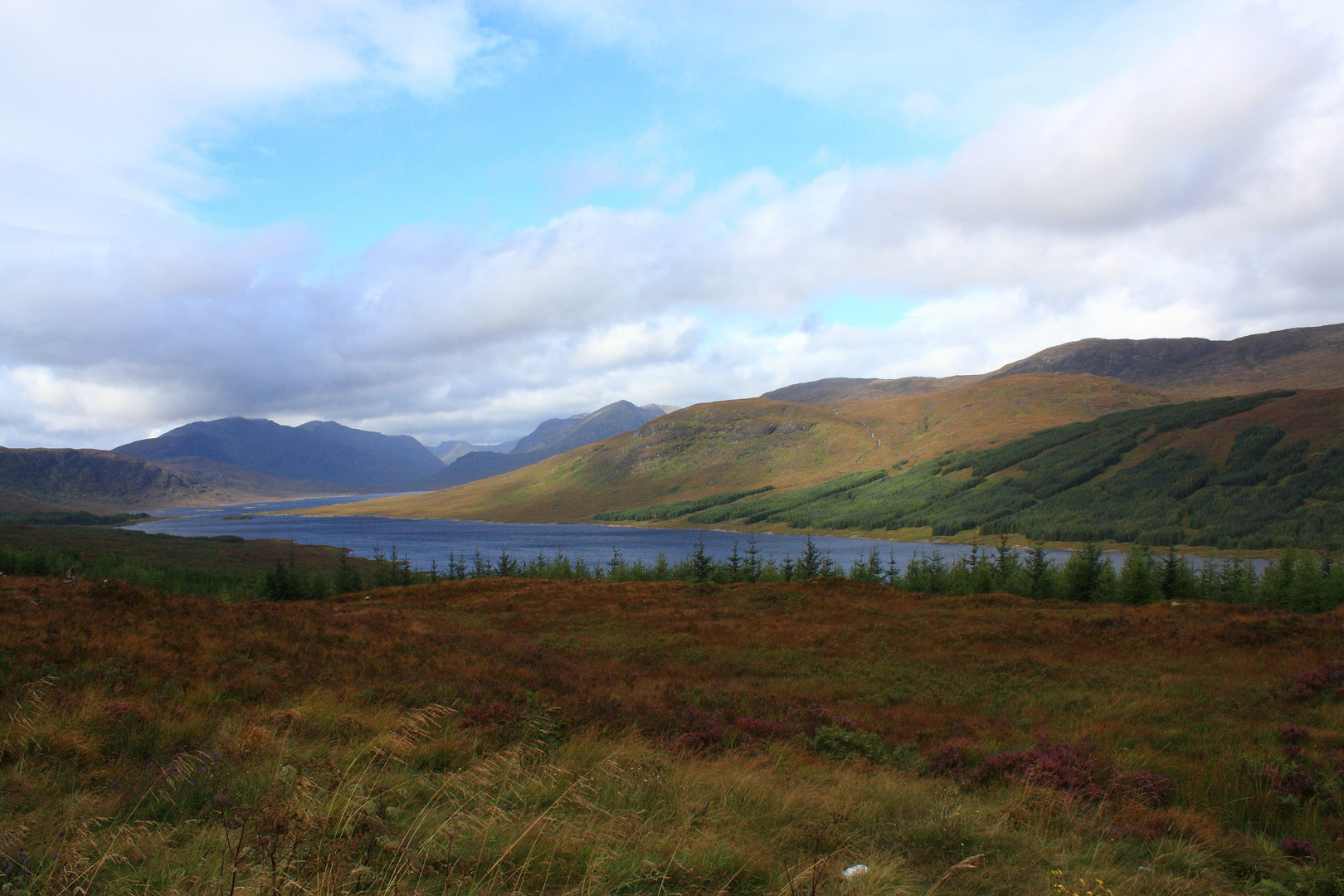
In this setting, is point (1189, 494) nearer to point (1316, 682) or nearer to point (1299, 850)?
point (1316, 682)

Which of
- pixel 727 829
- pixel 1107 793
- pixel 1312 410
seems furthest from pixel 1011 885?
pixel 1312 410

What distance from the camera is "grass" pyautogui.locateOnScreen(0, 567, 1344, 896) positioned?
440 centimetres

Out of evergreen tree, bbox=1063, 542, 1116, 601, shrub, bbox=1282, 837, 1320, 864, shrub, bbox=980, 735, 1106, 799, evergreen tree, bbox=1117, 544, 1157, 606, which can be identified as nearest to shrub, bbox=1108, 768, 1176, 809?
shrub, bbox=980, 735, 1106, 799

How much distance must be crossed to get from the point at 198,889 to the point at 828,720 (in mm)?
10741

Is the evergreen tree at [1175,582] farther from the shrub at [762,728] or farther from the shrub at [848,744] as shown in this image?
the shrub at [762,728]

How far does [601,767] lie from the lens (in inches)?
270

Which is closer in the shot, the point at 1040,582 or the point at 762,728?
the point at 762,728

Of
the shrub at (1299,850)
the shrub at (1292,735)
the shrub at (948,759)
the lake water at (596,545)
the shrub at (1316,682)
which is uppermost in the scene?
the shrub at (1299,850)

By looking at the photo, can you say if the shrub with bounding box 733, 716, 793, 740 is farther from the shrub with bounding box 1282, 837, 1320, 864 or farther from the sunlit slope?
the sunlit slope

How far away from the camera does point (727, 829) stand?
17.6ft

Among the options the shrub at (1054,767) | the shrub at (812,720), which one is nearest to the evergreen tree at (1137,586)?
the shrub at (812,720)

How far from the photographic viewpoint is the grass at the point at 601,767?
173 inches

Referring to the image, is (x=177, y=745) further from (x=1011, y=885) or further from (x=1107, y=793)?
(x=1107, y=793)

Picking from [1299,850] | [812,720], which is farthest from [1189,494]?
[1299,850]
